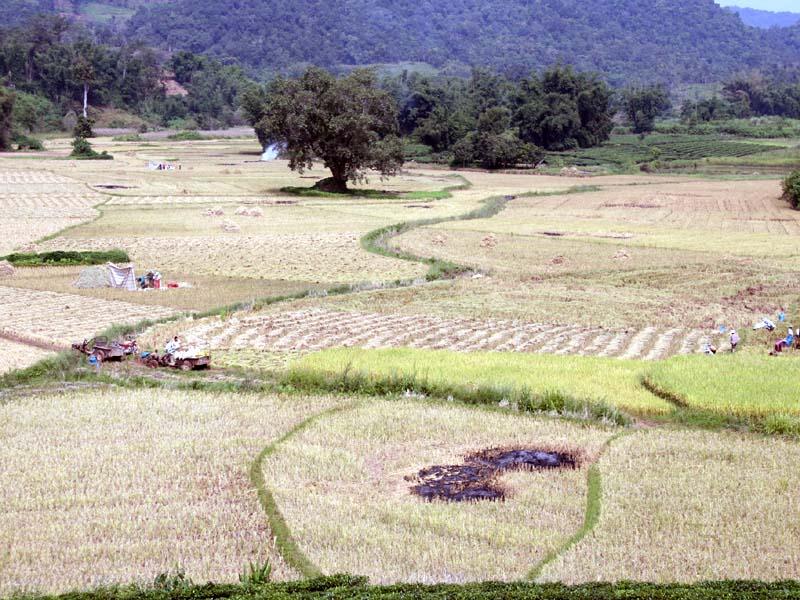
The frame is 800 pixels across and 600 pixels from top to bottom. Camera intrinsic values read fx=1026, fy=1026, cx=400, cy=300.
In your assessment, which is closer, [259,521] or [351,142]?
[259,521]

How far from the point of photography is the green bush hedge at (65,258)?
36.8 metres

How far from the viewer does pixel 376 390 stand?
59.4 feet

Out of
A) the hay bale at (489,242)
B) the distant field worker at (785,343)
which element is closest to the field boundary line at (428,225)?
the hay bale at (489,242)

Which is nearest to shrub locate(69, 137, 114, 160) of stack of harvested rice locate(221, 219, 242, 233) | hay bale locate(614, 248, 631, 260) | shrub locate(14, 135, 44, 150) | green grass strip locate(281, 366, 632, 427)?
shrub locate(14, 135, 44, 150)

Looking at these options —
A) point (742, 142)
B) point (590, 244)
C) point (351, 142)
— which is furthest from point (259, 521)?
point (742, 142)

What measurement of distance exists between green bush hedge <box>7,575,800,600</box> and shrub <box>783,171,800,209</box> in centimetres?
5471

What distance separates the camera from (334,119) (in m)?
61.1

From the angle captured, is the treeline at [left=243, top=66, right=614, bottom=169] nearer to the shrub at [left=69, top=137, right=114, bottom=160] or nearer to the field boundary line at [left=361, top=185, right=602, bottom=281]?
the shrub at [left=69, top=137, right=114, bottom=160]

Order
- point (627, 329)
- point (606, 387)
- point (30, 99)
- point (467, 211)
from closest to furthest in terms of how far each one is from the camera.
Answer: point (606, 387) < point (627, 329) < point (467, 211) < point (30, 99)

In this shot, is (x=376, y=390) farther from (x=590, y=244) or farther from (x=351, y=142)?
(x=351, y=142)

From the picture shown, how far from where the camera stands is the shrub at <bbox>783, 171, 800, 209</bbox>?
59.4 metres

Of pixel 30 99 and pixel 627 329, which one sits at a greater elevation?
pixel 30 99

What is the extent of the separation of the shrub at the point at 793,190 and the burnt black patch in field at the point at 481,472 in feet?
165

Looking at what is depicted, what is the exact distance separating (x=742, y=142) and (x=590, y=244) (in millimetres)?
76060
